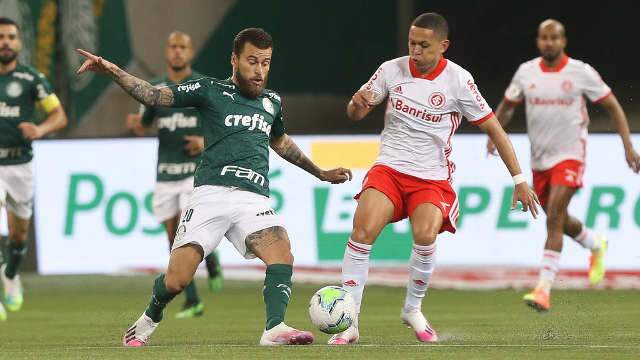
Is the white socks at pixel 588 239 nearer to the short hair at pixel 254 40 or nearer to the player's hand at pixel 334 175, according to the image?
the player's hand at pixel 334 175

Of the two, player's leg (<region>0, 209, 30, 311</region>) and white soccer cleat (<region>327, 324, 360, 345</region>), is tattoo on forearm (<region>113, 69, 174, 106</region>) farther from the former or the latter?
player's leg (<region>0, 209, 30, 311</region>)

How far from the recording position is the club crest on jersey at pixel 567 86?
13.7 metres

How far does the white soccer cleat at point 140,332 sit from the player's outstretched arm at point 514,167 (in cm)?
Answer: 215

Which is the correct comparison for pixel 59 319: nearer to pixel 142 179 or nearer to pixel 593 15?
pixel 142 179

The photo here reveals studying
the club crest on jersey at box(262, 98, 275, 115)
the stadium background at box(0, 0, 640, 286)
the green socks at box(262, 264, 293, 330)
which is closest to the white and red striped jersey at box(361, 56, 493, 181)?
the club crest on jersey at box(262, 98, 275, 115)

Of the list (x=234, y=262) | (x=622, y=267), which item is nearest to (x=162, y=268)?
(x=234, y=262)

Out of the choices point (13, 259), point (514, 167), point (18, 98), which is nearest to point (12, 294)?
point (13, 259)

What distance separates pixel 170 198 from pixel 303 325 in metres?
2.37

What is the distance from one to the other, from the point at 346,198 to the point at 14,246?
3576mm

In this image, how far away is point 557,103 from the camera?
1376 centimetres

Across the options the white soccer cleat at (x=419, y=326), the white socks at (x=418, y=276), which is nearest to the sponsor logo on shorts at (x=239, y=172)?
the white socks at (x=418, y=276)

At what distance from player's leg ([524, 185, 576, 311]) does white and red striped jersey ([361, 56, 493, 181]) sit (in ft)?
9.16

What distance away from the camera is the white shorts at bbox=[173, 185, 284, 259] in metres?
9.44

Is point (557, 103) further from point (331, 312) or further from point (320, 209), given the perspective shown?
point (331, 312)
